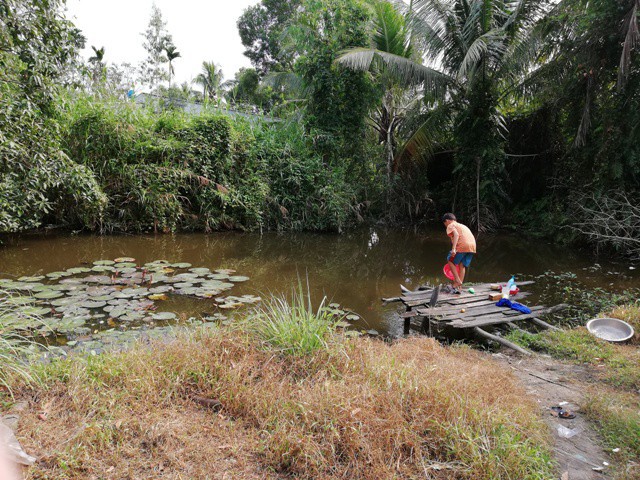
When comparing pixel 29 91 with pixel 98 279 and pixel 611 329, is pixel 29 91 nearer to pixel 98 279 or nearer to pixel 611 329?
pixel 98 279

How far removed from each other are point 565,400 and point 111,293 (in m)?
5.66

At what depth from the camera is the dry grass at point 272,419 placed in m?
2.30

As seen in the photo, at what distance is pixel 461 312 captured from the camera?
224 inches

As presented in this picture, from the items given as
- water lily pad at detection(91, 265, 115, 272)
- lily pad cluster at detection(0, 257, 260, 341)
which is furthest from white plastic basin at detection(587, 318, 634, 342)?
water lily pad at detection(91, 265, 115, 272)

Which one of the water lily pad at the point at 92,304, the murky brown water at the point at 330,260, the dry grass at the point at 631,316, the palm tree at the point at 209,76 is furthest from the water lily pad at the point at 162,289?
the palm tree at the point at 209,76

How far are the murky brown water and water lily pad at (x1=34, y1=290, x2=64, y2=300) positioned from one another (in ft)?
4.91

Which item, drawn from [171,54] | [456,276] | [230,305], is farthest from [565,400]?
[171,54]

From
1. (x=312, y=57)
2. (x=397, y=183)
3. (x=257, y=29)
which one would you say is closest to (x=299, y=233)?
(x=397, y=183)

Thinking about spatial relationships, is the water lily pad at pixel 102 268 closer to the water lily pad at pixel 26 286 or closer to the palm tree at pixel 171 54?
the water lily pad at pixel 26 286

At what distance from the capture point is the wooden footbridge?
17.9ft

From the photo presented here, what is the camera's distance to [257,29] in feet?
99.2

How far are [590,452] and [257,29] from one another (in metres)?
32.8

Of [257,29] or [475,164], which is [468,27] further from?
[257,29]

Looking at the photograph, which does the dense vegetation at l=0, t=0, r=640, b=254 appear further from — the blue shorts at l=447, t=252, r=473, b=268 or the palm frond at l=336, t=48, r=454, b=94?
the blue shorts at l=447, t=252, r=473, b=268
